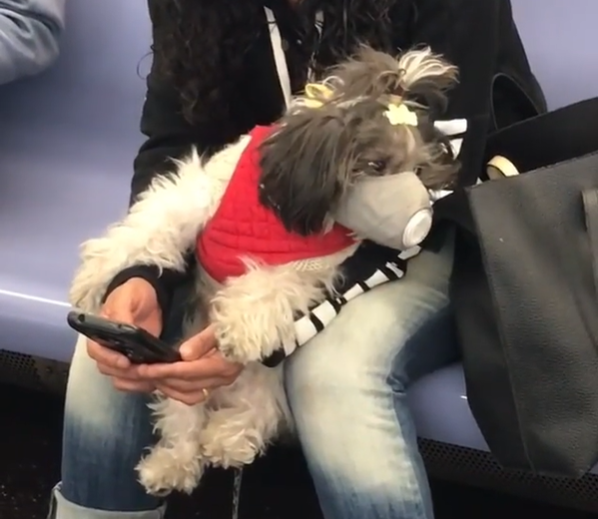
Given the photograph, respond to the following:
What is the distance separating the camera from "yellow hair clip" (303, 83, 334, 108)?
1093 mm

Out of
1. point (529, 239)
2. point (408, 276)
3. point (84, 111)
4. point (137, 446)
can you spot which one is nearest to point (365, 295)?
point (408, 276)

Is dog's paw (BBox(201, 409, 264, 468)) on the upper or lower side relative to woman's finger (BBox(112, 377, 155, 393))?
lower

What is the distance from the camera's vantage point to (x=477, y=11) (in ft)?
4.11

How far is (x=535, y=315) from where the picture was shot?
1074 mm

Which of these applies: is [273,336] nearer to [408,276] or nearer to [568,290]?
[408,276]

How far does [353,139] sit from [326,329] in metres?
0.22

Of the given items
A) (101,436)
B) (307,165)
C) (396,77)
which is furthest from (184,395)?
(396,77)

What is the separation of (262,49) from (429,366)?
1.51ft

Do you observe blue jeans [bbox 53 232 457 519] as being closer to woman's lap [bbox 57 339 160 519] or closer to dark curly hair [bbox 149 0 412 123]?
woman's lap [bbox 57 339 160 519]

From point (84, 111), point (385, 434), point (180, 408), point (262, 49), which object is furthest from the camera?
point (84, 111)

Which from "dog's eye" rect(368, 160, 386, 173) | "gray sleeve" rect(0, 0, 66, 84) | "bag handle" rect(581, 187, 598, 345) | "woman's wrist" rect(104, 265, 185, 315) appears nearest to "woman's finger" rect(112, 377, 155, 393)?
"woman's wrist" rect(104, 265, 185, 315)

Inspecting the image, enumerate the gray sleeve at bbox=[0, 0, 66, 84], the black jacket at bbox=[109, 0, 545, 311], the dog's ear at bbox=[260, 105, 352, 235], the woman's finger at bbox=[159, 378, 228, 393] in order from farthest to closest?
the gray sleeve at bbox=[0, 0, 66, 84]
the black jacket at bbox=[109, 0, 545, 311]
the woman's finger at bbox=[159, 378, 228, 393]
the dog's ear at bbox=[260, 105, 352, 235]

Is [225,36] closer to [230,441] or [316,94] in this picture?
[316,94]

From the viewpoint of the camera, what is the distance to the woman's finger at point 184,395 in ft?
3.73
